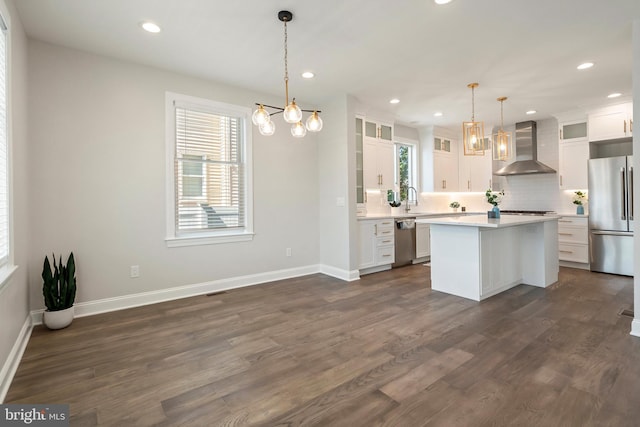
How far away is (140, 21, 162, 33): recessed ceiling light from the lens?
282 centimetres

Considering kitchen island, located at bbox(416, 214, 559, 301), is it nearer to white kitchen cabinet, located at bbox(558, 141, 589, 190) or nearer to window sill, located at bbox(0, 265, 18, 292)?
white kitchen cabinet, located at bbox(558, 141, 589, 190)

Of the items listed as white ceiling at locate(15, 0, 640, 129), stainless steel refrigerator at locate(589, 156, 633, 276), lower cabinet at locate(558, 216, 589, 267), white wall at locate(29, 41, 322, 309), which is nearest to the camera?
white ceiling at locate(15, 0, 640, 129)

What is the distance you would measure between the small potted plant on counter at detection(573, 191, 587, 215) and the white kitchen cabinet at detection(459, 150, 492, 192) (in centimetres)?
148

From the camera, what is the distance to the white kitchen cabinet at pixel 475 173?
683 cm

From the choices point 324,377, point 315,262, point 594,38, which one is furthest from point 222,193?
point 594,38

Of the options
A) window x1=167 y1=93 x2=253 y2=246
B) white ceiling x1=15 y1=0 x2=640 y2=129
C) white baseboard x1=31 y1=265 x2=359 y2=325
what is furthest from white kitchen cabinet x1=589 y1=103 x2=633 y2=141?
window x1=167 y1=93 x2=253 y2=246

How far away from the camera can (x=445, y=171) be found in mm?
7051

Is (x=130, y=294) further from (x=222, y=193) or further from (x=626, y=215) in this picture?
(x=626, y=215)

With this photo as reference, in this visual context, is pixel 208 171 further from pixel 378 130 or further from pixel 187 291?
pixel 378 130

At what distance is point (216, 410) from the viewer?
5.92 feet

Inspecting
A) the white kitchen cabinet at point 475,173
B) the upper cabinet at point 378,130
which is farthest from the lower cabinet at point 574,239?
the upper cabinet at point 378,130

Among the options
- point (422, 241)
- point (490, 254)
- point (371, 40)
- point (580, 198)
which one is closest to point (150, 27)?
point (371, 40)

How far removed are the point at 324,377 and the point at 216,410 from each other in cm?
70

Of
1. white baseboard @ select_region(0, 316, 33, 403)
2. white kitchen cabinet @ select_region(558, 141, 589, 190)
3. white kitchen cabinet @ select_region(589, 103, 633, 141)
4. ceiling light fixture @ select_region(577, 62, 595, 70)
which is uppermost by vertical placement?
ceiling light fixture @ select_region(577, 62, 595, 70)
